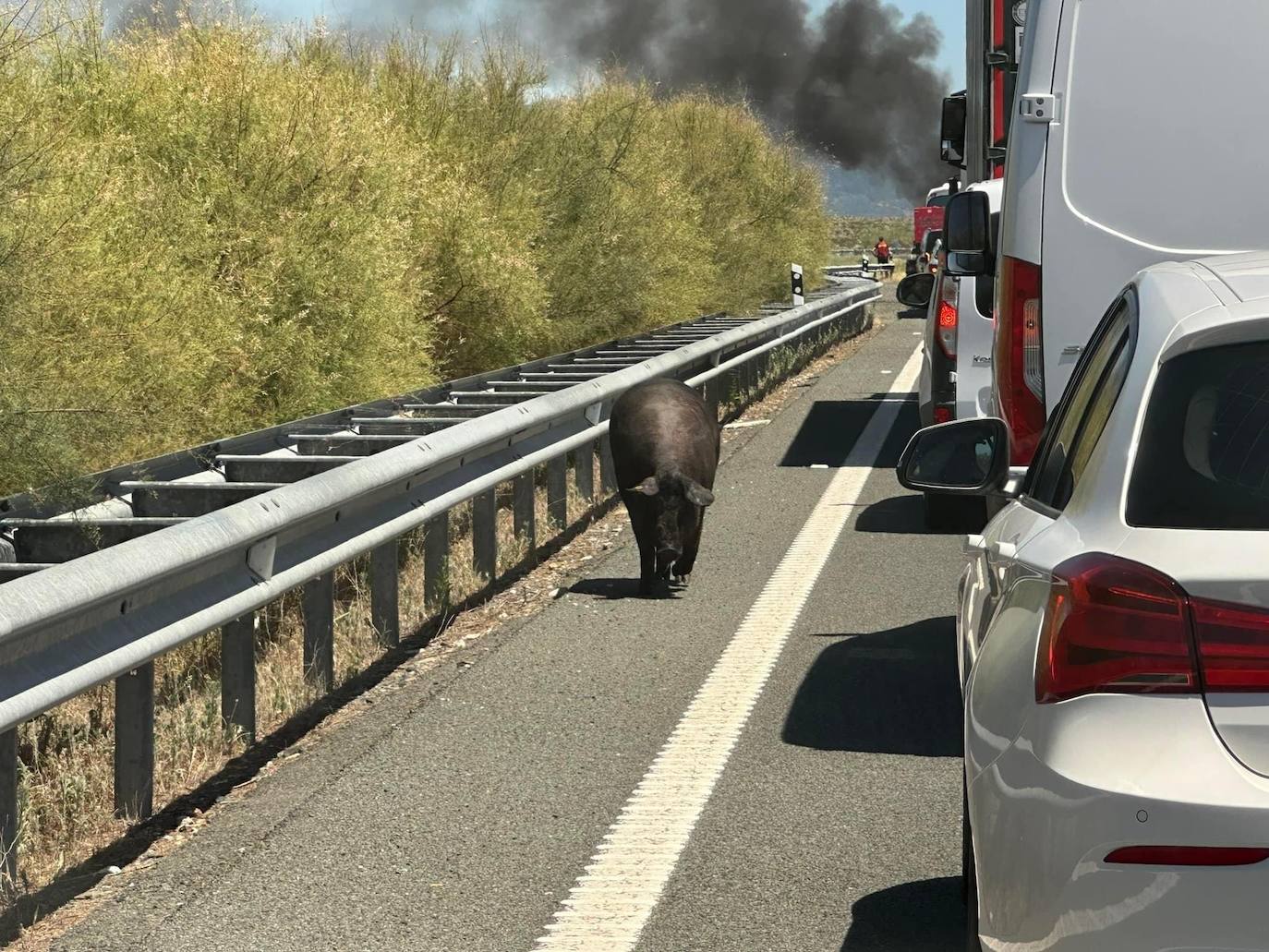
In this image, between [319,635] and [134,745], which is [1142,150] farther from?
[134,745]

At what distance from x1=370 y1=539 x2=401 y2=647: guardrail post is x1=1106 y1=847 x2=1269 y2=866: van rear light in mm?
5929

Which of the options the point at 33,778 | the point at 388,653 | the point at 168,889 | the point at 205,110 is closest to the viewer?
the point at 168,889

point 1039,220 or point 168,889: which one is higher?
point 1039,220

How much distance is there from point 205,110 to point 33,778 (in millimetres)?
8331

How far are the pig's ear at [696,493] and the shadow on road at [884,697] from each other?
1.78m

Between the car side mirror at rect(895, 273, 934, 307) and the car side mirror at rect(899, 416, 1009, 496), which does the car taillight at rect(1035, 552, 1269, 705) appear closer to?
the car side mirror at rect(899, 416, 1009, 496)

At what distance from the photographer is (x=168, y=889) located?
5309mm

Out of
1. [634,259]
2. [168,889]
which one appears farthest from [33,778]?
[634,259]

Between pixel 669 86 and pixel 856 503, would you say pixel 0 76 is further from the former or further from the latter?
pixel 669 86

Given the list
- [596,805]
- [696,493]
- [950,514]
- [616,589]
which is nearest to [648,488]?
[696,493]

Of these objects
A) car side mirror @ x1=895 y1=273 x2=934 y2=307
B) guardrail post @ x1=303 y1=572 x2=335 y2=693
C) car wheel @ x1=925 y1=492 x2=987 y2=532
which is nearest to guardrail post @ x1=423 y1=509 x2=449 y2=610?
guardrail post @ x1=303 y1=572 x2=335 y2=693

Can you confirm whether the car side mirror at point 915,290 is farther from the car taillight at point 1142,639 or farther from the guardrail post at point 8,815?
the car taillight at point 1142,639

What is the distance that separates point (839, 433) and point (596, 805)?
40.1 ft

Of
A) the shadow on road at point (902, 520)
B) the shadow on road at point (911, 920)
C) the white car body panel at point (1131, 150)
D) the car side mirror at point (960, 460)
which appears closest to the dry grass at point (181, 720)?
the shadow on road at point (911, 920)
